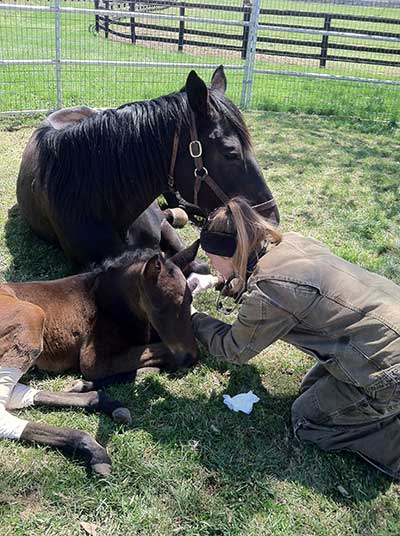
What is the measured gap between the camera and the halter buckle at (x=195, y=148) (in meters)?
3.74

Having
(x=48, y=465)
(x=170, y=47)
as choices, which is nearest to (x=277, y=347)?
(x=48, y=465)

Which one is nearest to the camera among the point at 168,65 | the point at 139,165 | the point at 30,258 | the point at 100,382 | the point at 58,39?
the point at 100,382

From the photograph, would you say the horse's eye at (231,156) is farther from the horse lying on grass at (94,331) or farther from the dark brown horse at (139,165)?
the horse lying on grass at (94,331)

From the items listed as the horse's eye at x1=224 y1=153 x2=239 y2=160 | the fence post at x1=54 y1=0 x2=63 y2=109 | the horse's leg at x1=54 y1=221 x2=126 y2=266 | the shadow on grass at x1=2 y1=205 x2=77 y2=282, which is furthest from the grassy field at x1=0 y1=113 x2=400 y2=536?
the fence post at x1=54 y1=0 x2=63 y2=109

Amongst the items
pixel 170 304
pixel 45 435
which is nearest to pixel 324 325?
pixel 170 304

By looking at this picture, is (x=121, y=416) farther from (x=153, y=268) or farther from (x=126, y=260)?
(x=126, y=260)

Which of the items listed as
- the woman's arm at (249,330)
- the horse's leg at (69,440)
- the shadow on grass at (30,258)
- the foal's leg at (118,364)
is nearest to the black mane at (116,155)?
the shadow on grass at (30,258)

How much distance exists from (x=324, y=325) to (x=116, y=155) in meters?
2.03

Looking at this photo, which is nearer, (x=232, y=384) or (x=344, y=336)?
(x=344, y=336)

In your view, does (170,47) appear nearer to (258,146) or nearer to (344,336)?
(258,146)

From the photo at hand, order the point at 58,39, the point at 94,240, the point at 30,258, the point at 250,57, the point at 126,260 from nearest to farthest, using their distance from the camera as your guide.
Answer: the point at 126,260 → the point at 94,240 → the point at 30,258 → the point at 58,39 → the point at 250,57

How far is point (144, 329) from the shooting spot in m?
3.72

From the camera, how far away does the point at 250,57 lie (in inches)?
390

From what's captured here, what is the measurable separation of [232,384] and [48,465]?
4.20ft
